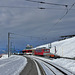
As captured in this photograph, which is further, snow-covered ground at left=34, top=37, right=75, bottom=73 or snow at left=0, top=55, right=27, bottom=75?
snow-covered ground at left=34, top=37, right=75, bottom=73

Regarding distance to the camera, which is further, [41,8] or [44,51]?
[44,51]

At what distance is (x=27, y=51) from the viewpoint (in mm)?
92062

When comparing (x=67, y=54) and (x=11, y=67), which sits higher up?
(x=11, y=67)

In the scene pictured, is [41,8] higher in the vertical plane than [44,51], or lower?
higher

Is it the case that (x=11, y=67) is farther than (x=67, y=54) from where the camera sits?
No

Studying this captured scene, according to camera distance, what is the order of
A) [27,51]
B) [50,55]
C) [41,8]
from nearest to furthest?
[41,8] → [50,55] → [27,51]

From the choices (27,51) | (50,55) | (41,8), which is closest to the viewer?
(41,8)

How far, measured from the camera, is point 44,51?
55656 mm

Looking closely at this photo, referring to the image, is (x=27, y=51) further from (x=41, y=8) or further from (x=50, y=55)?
(x=41, y=8)

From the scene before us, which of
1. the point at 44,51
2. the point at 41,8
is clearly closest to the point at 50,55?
the point at 44,51

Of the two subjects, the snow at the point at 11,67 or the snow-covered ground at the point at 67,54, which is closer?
the snow at the point at 11,67

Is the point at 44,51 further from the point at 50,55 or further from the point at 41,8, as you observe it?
the point at 41,8

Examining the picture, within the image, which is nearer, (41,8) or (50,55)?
(41,8)

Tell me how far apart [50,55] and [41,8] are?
36.6m
